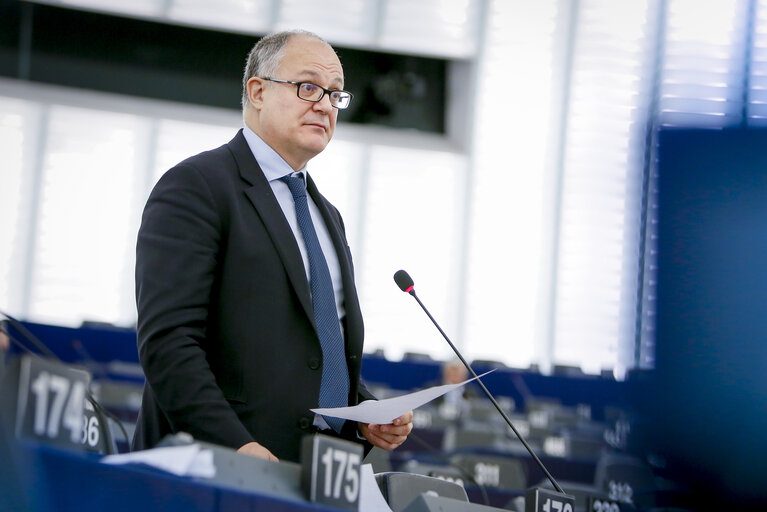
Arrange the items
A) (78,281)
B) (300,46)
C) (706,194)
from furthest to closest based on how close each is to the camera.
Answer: (78,281)
(706,194)
(300,46)

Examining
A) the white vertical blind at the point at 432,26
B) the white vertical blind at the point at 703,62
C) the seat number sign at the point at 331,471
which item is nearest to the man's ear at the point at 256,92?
the seat number sign at the point at 331,471

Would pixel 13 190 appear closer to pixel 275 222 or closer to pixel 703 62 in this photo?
pixel 703 62

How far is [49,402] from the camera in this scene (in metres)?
1.29

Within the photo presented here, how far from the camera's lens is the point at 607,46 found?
12.8m

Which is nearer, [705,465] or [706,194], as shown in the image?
[705,465]

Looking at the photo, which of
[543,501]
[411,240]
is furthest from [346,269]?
[411,240]

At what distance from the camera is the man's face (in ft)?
7.33

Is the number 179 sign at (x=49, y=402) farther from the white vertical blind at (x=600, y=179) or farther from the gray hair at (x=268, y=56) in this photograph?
the white vertical blind at (x=600, y=179)

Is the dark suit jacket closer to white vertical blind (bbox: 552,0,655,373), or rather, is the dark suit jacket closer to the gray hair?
the gray hair

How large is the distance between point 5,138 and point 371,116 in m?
4.56

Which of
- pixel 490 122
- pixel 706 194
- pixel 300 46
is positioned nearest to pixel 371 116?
pixel 490 122

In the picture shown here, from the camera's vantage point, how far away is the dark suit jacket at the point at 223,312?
1890 millimetres

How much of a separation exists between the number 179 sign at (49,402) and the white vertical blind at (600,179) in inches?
463

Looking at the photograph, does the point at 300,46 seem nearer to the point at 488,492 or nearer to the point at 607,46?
the point at 488,492
